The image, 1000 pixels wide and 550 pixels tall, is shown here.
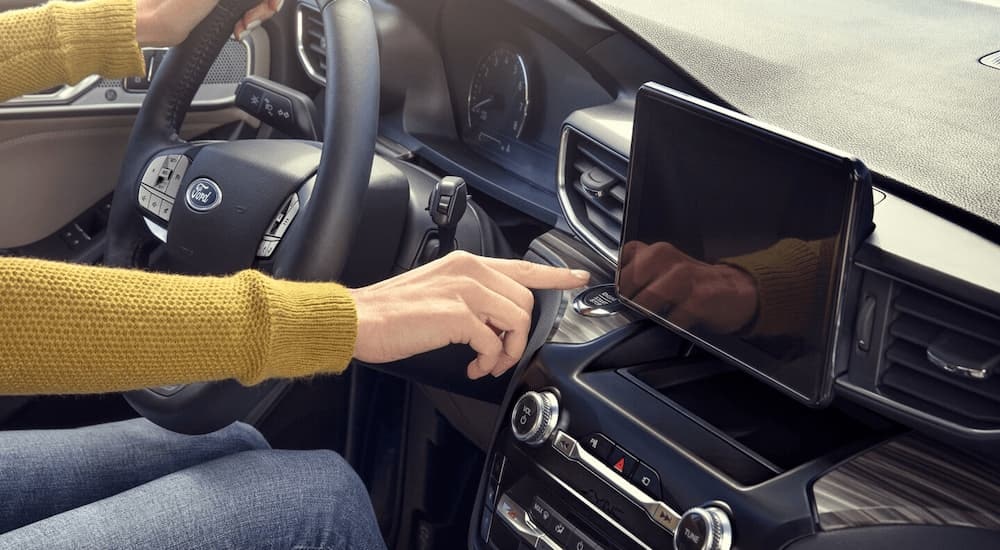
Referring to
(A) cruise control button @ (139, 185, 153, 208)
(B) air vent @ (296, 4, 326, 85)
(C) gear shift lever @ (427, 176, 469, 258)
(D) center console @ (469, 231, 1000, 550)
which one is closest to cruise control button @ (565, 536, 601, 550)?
(D) center console @ (469, 231, 1000, 550)

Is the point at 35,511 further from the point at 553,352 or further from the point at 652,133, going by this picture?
the point at 652,133

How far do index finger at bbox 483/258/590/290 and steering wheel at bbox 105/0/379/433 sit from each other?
14 centimetres

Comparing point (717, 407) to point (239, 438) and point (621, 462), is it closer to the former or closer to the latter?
point (621, 462)

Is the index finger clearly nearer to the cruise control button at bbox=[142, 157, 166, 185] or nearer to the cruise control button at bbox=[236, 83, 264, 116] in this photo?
the cruise control button at bbox=[142, 157, 166, 185]

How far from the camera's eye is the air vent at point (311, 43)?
172 cm

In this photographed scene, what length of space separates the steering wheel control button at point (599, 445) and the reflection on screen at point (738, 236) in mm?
122

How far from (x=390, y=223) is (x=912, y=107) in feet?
1.87

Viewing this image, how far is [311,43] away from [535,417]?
958 mm

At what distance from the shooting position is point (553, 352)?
3.46 ft

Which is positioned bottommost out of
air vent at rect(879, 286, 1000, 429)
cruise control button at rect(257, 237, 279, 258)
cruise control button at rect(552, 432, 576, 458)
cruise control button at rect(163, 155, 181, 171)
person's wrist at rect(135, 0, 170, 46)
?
cruise control button at rect(552, 432, 576, 458)

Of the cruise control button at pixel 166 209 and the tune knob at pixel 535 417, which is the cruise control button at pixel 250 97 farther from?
the tune knob at pixel 535 417

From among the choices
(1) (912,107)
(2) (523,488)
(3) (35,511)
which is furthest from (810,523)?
(3) (35,511)

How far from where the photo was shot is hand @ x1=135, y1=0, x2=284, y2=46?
1.18 metres

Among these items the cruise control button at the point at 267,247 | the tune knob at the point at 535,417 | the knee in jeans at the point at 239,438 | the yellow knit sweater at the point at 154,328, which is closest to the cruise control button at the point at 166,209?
the cruise control button at the point at 267,247
